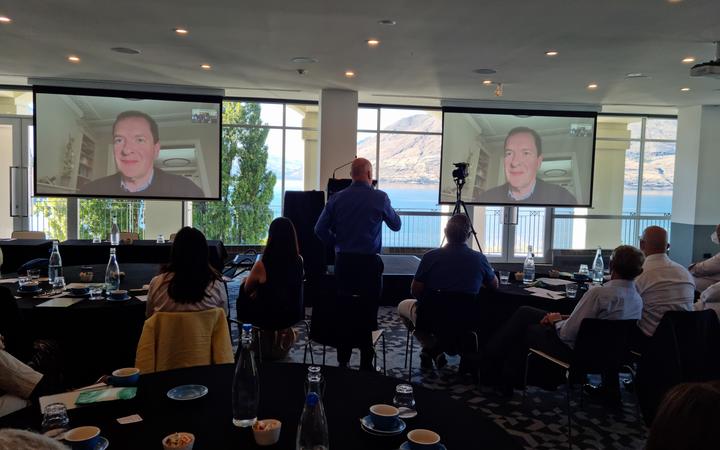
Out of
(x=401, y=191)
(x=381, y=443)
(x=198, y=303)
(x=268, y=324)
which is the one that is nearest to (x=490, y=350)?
(x=268, y=324)

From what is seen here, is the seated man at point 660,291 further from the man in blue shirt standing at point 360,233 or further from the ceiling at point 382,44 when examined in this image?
the ceiling at point 382,44

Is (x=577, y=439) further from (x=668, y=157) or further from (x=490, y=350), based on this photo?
(x=668, y=157)

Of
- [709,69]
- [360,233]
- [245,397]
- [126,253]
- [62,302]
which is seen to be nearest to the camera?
[245,397]

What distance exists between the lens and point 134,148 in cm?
869

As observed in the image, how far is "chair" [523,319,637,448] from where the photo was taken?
315 cm

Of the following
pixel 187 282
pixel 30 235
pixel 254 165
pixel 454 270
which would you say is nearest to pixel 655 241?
pixel 454 270

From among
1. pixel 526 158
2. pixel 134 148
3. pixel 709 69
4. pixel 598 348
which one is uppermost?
pixel 709 69

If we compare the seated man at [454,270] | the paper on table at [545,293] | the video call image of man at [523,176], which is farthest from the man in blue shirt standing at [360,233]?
the video call image of man at [523,176]

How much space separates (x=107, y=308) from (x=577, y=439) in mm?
3061

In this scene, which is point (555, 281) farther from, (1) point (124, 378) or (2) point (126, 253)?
(2) point (126, 253)

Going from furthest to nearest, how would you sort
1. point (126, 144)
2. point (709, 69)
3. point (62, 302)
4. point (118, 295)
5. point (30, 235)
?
point (126, 144)
point (30, 235)
point (709, 69)
point (118, 295)
point (62, 302)

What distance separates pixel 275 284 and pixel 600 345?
214cm

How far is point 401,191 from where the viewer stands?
10.1 m

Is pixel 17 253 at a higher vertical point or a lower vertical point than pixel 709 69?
lower
